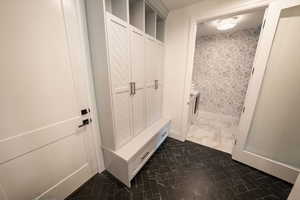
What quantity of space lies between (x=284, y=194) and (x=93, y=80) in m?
2.87

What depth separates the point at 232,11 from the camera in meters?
1.66

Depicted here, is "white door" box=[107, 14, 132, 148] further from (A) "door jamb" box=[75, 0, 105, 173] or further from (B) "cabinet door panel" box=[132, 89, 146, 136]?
(A) "door jamb" box=[75, 0, 105, 173]

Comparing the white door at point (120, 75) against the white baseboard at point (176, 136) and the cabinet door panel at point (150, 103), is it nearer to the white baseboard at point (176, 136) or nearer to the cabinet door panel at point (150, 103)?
the cabinet door panel at point (150, 103)

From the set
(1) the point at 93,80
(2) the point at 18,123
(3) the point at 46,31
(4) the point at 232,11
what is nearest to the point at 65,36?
(3) the point at 46,31

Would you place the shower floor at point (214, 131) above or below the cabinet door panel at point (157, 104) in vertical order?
below

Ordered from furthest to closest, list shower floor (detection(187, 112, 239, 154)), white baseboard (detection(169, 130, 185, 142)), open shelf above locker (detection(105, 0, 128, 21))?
white baseboard (detection(169, 130, 185, 142)) < shower floor (detection(187, 112, 239, 154)) < open shelf above locker (detection(105, 0, 128, 21))

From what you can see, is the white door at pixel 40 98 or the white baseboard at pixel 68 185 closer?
the white door at pixel 40 98

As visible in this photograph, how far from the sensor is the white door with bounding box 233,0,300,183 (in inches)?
56.1

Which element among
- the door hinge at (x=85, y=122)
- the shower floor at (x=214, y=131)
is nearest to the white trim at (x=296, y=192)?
the shower floor at (x=214, y=131)

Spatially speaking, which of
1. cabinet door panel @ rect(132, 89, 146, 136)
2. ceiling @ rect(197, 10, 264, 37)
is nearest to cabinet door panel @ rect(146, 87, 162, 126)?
cabinet door panel @ rect(132, 89, 146, 136)

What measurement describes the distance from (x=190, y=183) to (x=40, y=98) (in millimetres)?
2060

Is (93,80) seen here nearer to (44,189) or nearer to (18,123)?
(18,123)

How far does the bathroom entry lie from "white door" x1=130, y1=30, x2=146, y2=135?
1.34 meters

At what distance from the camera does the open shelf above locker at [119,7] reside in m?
1.35
